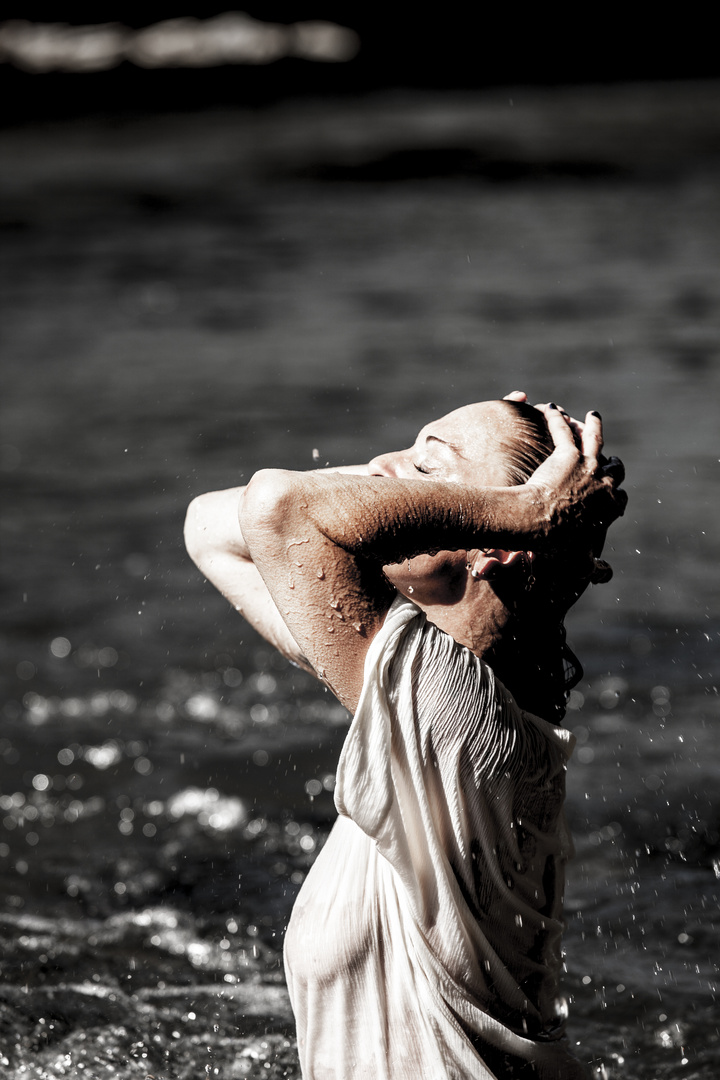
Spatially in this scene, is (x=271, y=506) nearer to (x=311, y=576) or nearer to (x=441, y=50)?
(x=311, y=576)

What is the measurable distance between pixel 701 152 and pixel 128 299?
1262 centimetres

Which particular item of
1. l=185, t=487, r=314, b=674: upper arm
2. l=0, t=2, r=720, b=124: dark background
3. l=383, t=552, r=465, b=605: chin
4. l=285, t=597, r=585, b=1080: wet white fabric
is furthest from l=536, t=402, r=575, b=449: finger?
l=0, t=2, r=720, b=124: dark background

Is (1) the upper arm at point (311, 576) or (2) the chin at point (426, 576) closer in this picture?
(1) the upper arm at point (311, 576)

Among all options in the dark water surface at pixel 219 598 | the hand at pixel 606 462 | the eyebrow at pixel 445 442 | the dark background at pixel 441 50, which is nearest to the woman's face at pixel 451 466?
the eyebrow at pixel 445 442

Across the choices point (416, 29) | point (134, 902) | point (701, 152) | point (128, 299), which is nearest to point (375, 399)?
point (128, 299)

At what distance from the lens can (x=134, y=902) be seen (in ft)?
16.2

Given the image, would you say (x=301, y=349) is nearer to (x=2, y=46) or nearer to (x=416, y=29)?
(x=2, y=46)

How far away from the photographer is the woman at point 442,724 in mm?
2381

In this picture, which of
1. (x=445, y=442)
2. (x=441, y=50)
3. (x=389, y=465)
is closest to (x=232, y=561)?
(x=389, y=465)

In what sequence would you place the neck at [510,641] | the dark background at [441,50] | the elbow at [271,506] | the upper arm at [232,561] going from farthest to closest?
the dark background at [441,50] < the upper arm at [232,561] < the neck at [510,641] < the elbow at [271,506]

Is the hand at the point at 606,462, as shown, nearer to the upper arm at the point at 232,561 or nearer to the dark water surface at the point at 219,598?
the upper arm at the point at 232,561

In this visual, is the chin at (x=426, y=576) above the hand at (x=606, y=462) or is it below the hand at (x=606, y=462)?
below

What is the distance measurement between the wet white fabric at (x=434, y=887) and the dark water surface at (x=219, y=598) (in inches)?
51.6

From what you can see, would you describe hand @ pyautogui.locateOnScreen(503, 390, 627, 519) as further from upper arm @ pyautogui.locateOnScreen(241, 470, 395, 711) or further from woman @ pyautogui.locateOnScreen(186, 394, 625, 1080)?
upper arm @ pyautogui.locateOnScreen(241, 470, 395, 711)
